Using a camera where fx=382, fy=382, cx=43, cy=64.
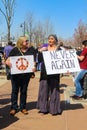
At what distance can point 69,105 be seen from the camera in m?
10.3

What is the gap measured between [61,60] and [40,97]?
1.03 m

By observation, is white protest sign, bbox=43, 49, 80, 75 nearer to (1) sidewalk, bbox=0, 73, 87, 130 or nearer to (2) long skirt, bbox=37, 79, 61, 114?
(2) long skirt, bbox=37, 79, 61, 114

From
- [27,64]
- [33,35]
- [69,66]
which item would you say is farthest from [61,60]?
[33,35]

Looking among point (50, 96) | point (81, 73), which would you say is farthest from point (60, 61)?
point (81, 73)

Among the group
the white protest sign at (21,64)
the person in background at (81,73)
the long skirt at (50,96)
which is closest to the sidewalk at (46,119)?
the long skirt at (50,96)

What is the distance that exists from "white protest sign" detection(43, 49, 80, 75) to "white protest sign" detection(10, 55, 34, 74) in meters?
0.37

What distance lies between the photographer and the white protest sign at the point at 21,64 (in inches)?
351

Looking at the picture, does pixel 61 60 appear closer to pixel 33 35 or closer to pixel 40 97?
pixel 40 97

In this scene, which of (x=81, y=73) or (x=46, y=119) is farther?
(x=81, y=73)

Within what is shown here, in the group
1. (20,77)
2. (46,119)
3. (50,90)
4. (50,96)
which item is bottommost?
(46,119)

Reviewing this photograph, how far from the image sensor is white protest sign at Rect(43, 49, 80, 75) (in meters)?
9.02

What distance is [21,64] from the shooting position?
29.7 feet

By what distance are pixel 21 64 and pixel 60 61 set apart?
37.5 inches

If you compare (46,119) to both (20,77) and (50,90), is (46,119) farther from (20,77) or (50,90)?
(20,77)
